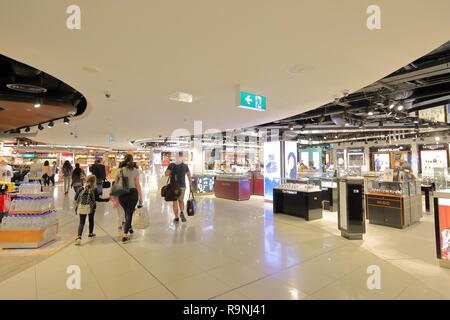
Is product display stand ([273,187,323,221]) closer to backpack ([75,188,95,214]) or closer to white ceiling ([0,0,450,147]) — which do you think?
white ceiling ([0,0,450,147])

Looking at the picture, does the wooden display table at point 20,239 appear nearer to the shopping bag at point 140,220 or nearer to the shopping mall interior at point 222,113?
the shopping mall interior at point 222,113

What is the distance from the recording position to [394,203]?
516 cm

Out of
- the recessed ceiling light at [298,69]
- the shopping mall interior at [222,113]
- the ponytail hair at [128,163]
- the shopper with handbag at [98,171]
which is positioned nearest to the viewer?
the shopping mall interior at [222,113]

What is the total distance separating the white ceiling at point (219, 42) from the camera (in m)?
2.08

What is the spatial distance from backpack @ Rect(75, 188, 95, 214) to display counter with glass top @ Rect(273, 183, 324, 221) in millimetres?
4787

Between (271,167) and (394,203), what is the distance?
462cm

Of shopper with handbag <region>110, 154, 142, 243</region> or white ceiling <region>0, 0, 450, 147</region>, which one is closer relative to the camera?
white ceiling <region>0, 0, 450, 147</region>

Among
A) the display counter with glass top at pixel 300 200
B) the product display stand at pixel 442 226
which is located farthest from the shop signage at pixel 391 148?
the product display stand at pixel 442 226

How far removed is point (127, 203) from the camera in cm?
410

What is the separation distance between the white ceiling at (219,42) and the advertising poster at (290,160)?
4.75 m

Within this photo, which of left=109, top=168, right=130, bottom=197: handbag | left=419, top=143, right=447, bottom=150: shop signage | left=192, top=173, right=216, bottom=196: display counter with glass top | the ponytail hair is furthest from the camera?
left=419, top=143, right=447, bottom=150: shop signage

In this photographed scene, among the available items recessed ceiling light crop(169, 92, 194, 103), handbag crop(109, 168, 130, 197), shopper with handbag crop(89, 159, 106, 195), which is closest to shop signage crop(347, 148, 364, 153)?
recessed ceiling light crop(169, 92, 194, 103)

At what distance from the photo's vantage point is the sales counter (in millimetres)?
9145
